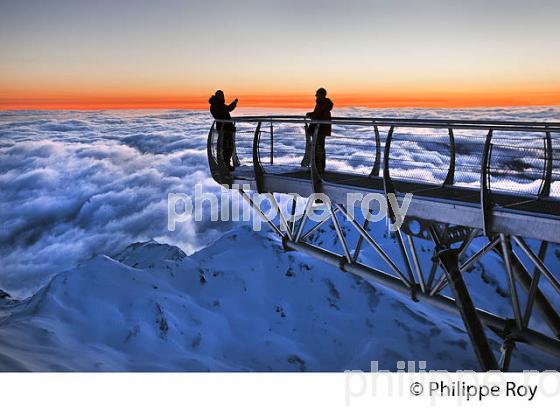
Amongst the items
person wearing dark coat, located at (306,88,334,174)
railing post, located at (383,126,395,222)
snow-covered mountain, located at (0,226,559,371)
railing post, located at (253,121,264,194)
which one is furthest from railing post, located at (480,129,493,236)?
snow-covered mountain, located at (0,226,559,371)

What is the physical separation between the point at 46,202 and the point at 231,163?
314ft

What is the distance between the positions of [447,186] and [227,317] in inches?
3331

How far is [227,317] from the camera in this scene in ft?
303

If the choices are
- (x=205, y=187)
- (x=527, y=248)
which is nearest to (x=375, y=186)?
(x=527, y=248)

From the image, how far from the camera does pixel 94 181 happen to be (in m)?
110

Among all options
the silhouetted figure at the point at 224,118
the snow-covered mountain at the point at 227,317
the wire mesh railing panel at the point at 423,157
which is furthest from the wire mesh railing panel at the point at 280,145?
the snow-covered mountain at the point at 227,317

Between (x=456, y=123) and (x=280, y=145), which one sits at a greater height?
(x=456, y=123)

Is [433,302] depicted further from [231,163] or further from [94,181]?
[94,181]

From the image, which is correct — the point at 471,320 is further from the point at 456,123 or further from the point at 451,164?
the point at 456,123

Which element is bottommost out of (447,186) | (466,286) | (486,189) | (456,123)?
(466,286)

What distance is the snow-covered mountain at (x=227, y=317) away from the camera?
231 feet

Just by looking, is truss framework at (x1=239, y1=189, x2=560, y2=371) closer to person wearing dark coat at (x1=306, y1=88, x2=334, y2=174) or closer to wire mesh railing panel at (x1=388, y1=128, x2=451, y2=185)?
person wearing dark coat at (x1=306, y1=88, x2=334, y2=174)

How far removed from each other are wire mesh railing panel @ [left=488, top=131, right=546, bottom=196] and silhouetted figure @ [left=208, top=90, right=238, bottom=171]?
189 inches

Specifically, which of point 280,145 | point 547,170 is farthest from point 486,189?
point 280,145
